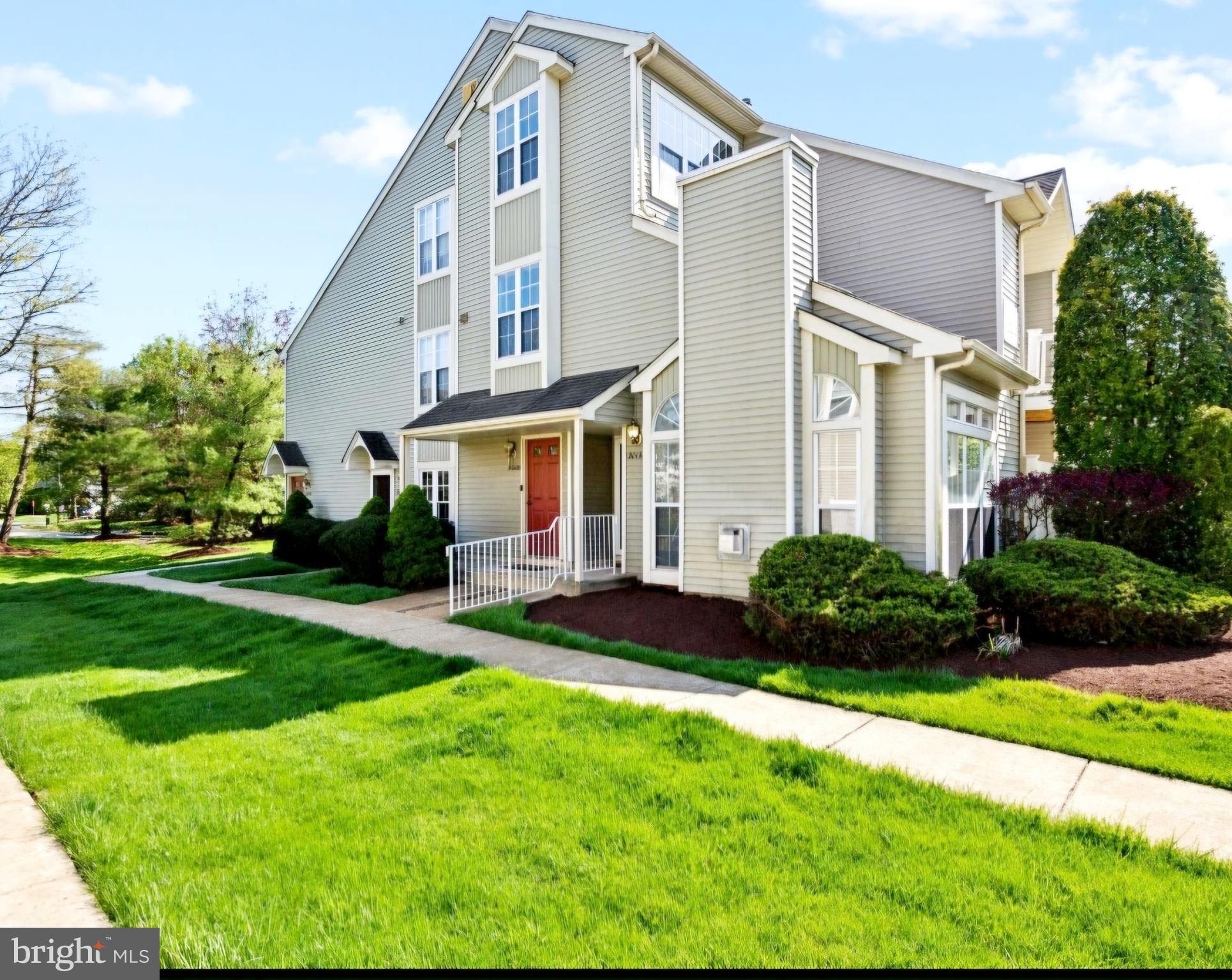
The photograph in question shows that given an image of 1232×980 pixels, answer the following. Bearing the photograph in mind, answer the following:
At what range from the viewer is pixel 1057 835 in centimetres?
323

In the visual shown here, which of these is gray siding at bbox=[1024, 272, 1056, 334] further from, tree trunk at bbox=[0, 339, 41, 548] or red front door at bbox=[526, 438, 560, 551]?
tree trunk at bbox=[0, 339, 41, 548]

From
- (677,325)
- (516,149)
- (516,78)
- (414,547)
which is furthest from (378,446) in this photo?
(677,325)

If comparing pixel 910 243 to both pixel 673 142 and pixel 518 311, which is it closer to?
pixel 673 142

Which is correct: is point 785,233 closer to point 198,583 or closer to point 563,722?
point 563,722

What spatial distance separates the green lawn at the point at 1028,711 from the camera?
13.8ft

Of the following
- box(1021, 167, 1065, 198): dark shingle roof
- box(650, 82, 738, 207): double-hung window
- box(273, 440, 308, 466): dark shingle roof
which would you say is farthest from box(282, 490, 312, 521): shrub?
box(1021, 167, 1065, 198): dark shingle roof

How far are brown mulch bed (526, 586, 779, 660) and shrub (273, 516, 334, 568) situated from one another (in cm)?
927

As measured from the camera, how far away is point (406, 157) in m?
16.0

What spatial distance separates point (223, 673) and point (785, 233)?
8.31 m

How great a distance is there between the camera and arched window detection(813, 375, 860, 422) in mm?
8227

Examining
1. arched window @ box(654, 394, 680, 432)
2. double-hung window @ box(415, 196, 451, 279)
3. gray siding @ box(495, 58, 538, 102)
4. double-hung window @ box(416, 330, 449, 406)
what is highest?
gray siding @ box(495, 58, 538, 102)

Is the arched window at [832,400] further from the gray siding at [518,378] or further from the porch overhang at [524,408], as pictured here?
the gray siding at [518,378]

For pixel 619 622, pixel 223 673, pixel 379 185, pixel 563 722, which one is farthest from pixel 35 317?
pixel 563 722

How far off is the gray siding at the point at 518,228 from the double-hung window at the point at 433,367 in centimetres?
269
